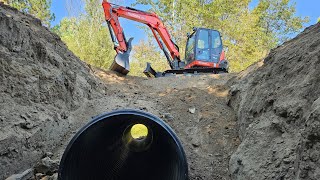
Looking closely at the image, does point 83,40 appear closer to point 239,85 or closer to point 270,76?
point 239,85

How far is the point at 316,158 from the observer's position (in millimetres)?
2102

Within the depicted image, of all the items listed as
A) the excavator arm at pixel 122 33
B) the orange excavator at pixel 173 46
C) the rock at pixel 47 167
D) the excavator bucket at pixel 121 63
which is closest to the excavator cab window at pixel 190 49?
the orange excavator at pixel 173 46

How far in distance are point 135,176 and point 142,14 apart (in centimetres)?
868

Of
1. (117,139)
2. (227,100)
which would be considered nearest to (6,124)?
(117,139)

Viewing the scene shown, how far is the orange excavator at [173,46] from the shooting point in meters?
11.2

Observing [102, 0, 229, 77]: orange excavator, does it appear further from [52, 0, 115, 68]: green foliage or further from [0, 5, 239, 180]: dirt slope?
[52, 0, 115, 68]: green foliage

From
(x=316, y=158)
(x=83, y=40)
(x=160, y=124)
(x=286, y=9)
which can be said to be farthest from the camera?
(x=286, y=9)

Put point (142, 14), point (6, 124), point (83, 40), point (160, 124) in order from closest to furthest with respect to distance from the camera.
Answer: point (160, 124) < point (6, 124) < point (142, 14) < point (83, 40)

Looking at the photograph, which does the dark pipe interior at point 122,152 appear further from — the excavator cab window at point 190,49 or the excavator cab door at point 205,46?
the excavator cab window at point 190,49

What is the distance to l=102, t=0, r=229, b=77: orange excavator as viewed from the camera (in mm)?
11156

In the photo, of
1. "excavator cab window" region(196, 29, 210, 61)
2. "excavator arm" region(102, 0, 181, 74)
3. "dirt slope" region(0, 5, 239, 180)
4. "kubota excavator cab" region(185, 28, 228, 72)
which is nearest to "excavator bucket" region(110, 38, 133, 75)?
"excavator arm" region(102, 0, 181, 74)

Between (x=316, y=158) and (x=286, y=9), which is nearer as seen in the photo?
(x=316, y=158)

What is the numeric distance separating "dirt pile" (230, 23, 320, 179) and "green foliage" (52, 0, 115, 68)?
39.2 feet

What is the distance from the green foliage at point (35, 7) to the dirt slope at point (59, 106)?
8.75 metres
